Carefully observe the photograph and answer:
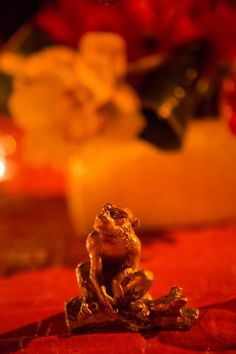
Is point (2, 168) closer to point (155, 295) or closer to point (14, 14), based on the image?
point (14, 14)

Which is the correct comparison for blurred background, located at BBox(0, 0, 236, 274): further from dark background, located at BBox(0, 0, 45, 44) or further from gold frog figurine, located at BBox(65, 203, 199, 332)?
gold frog figurine, located at BBox(65, 203, 199, 332)

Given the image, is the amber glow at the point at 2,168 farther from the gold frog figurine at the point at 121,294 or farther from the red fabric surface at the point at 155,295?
the gold frog figurine at the point at 121,294

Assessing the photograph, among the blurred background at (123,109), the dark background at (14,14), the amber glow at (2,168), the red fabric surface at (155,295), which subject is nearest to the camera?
the red fabric surface at (155,295)

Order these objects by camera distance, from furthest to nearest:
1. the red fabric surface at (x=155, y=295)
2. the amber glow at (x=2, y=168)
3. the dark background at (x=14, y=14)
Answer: the amber glow at (x=2, y=168) → the dark background at (x=14, y=14) → the red fabric surface at (x=155, y=295)

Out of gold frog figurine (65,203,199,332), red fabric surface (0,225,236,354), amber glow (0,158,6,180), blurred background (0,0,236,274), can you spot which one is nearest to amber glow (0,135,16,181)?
amber glow (0,158,6,180)

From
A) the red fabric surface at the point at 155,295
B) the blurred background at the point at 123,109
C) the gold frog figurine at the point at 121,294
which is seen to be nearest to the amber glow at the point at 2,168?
the blurred background at the point at 123,109
